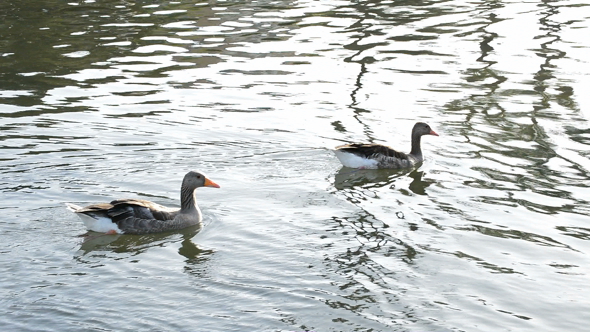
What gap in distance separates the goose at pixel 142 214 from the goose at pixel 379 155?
2876 millimetres

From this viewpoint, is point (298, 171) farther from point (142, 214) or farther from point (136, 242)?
point (136, 242)

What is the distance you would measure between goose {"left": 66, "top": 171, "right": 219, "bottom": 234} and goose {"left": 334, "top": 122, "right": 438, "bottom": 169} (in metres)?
2.88

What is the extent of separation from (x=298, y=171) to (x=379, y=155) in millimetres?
1500

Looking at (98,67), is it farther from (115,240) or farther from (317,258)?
(317,258)

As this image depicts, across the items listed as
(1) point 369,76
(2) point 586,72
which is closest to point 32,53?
(1) point 369,76

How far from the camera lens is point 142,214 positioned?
13.1 meters

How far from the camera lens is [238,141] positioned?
1688 centimetres

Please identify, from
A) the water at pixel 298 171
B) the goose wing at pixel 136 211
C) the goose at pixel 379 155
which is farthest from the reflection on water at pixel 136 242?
the goose at pixel 379 155

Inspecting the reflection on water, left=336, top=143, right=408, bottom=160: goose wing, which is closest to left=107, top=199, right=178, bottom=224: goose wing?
the reflection on water

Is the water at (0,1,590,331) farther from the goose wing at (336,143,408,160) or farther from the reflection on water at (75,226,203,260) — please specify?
the goose wing at (336,143,408,160)

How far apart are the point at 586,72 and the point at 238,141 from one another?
30.6 ft

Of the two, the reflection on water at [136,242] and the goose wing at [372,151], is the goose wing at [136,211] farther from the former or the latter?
the goose wing at [372,151]

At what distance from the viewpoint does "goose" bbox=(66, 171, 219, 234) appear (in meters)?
12.8

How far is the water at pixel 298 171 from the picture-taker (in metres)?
10.5
